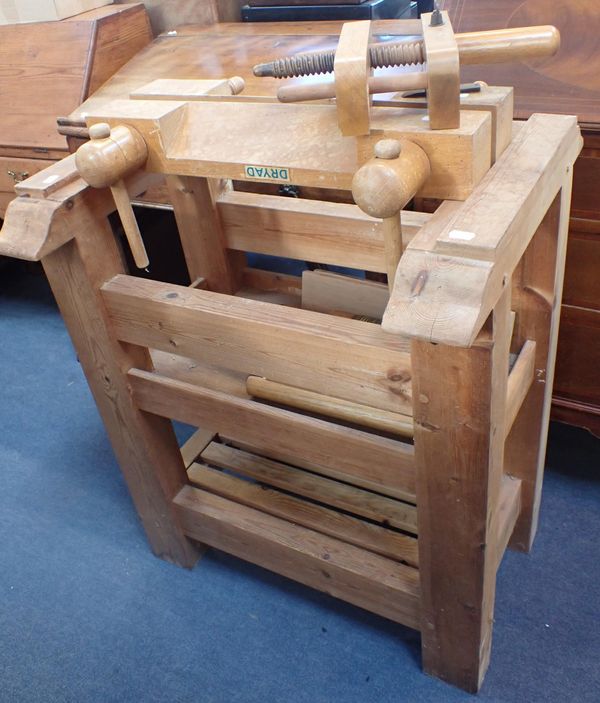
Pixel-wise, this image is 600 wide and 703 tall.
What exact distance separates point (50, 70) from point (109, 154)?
1165mm

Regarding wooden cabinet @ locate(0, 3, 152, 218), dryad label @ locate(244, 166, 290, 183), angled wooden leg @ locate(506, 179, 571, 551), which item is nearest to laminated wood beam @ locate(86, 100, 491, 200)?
dryad label @ locate(244, 166, 290, 183)

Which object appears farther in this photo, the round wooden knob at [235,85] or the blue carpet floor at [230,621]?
the blue carpet floor at [230,621]

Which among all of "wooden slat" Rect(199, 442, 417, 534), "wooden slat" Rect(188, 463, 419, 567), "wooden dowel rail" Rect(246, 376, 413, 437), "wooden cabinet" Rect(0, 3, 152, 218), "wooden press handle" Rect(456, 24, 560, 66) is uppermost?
"wooden press handle" Rect(456, 24, 560, 66)

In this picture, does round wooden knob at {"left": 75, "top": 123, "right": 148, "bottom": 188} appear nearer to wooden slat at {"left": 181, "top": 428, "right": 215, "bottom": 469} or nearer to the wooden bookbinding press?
the wooden bookbinding press

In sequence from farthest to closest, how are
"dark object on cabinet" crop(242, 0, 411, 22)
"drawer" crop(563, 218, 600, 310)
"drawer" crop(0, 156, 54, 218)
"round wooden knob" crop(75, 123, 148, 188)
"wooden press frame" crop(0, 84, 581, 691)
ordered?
"drawer" crop(0, 156, 54, 218), "dark object on cabinet" crop(242, 0, 411, 22), "drawer" crop(563, 218, 600, 310), "round wooden knob" crop(75, 123, 148, 188), "wooden press frame" crop(0, 84, 581, 691)

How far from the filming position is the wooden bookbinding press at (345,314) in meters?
0.79

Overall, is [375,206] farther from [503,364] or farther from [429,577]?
[429,577]

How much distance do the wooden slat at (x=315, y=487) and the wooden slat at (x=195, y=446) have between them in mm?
15

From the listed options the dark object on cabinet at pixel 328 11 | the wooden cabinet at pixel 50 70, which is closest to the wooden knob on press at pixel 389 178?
the dark object on cabinet at pixel 328 11

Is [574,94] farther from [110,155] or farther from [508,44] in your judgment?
[110,155]

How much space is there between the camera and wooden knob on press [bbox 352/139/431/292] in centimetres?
76

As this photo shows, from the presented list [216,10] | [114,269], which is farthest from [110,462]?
[216,10]

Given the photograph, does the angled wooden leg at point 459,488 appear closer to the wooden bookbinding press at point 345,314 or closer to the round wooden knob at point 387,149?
the wooden bookbinding press at point 345,314

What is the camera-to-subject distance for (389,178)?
0.76 m
